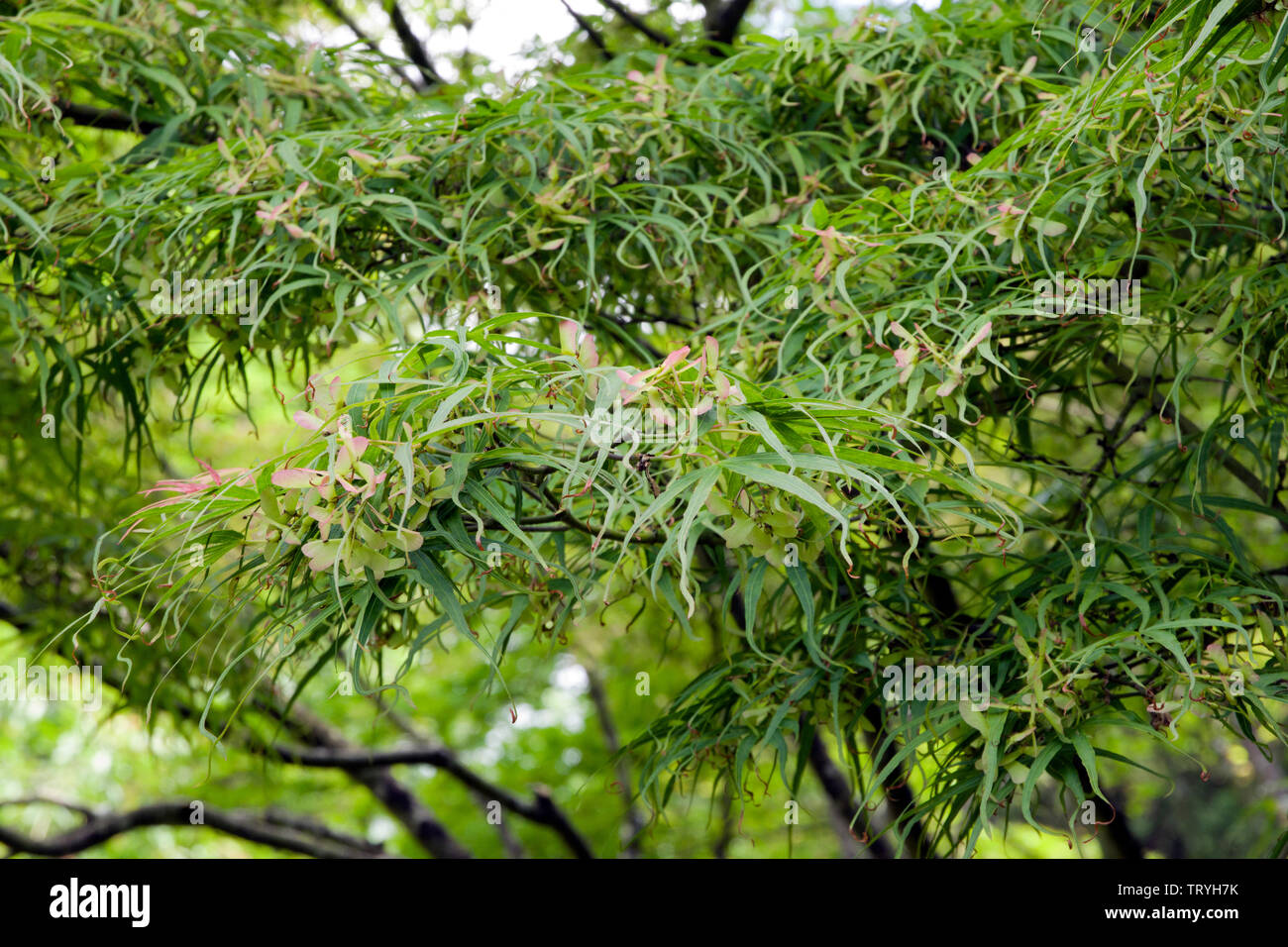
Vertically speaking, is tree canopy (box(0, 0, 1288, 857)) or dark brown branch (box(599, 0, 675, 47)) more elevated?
dark brown branch (box(599, 0, 675, 47))


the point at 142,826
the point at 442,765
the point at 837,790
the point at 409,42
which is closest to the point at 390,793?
the point at 442,765

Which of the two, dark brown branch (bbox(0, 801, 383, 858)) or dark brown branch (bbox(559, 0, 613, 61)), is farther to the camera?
dark brown branch (bbox(0, 801, 383, 858))

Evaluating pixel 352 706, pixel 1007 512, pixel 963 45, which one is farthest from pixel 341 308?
pixel 352 706

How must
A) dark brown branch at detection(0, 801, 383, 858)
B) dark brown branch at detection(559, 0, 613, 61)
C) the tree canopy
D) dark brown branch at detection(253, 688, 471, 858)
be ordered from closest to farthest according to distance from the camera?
the tree canopy → dark brown branch at detection(559, 0, 613, 61) → dark brown branch at detection(0, 801, 383, 858) → dark brown branch at detection(253, 688, 471, 858)

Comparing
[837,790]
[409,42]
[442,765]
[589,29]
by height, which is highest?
[409,42]

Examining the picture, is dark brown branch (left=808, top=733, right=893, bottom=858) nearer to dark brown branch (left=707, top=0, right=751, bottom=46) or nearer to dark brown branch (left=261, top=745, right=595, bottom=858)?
dark brown branch (left=261, top=745, right=595, bottom=858)

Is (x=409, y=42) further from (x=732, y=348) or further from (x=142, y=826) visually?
(x=142, y=826)

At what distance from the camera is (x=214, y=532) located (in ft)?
2.96

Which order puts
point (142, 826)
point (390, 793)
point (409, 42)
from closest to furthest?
point (142, 826) → point (409, 42) → point (390, 793)

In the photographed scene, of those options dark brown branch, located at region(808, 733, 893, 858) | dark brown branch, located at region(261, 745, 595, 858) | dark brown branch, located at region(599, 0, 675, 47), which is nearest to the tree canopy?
dark brown branch, located at region(599, 0, 675, 47)

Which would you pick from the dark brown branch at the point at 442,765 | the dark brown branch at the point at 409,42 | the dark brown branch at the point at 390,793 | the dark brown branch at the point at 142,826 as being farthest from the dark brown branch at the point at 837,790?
the dark brown branch at the point at 409,42

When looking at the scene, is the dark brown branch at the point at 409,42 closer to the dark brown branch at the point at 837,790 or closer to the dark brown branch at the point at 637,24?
the dark brown branch at the point at 637,24

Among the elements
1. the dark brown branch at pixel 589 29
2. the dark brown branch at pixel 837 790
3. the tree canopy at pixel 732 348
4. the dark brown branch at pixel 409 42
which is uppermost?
the dark brown branch at pixel 409 42

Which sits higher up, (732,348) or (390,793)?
(732,348)
